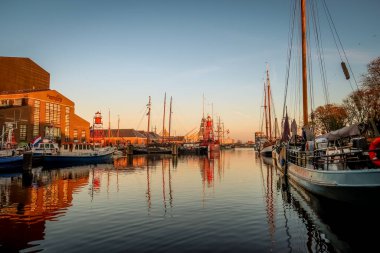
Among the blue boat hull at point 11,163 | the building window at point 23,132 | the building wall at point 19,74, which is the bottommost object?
the blue boat hull at point 11,163

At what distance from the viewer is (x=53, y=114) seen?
82688 mm

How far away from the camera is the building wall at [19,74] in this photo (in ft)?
307

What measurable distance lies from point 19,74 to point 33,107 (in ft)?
99.2

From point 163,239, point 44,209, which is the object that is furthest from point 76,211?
point 163,239

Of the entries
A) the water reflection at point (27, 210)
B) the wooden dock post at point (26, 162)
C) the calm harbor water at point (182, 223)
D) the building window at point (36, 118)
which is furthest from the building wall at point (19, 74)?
the calm harbor water at point (182, 223)

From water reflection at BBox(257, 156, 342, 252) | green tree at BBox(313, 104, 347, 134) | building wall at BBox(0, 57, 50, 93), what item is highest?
building wall at BBox(0, 57, 50, 93)

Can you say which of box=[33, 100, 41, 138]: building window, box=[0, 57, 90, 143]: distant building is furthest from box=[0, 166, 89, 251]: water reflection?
box=[33, 100, 41, 138]: building window

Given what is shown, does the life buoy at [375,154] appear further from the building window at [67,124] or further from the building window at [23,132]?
the building window at [67,124]

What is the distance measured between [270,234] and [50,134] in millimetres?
78360

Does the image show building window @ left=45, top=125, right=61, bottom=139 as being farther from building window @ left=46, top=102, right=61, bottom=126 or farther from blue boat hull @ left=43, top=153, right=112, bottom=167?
blue boat hull @ left=43, top=153, right=112, bottom=167

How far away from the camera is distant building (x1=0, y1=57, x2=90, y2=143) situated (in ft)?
241

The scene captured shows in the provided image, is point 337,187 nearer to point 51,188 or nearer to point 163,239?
point 163,239

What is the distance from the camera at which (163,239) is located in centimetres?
1106

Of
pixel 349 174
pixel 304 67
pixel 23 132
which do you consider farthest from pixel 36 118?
pixel 349 174
